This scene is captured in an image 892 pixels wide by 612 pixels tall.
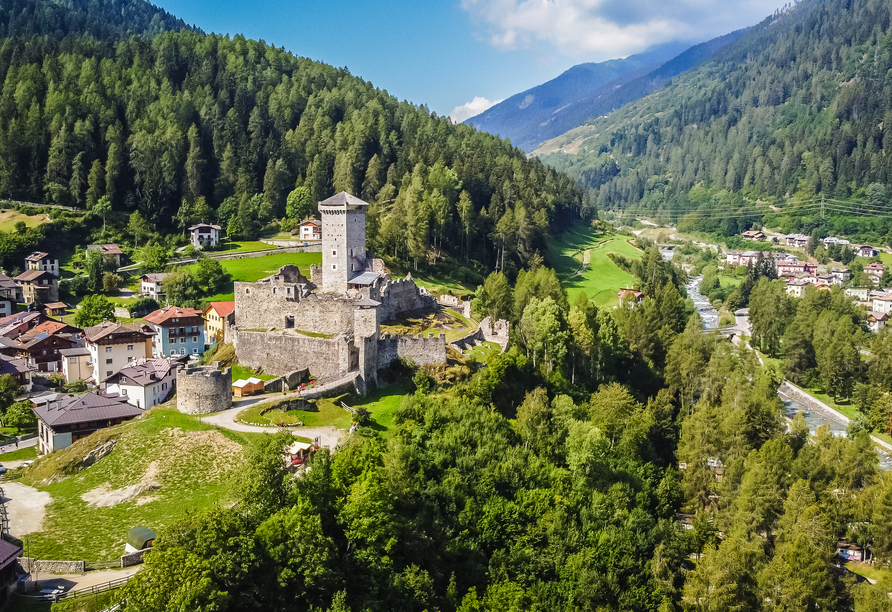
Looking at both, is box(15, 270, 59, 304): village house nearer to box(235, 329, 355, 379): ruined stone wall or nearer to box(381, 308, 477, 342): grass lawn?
box(235, 329, 355, 379): ruined stone wall

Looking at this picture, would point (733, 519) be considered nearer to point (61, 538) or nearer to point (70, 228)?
point (61, 538)

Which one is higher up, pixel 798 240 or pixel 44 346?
pixel 798 240

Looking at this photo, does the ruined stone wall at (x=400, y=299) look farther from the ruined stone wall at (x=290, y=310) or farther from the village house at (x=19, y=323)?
the village house at (x=19, y=323)

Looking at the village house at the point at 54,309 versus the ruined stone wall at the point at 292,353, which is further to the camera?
the village house at the point at 54,309

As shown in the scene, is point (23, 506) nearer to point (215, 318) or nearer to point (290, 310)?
point (290, 310)

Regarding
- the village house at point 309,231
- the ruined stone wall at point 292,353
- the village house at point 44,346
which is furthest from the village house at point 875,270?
the village house at point 44,346

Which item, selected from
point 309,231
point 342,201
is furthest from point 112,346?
point 309,231

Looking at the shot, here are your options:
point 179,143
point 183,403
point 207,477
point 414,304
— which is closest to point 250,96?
point 179,143

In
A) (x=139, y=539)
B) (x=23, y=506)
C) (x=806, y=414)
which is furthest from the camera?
(x=806, y=414)
